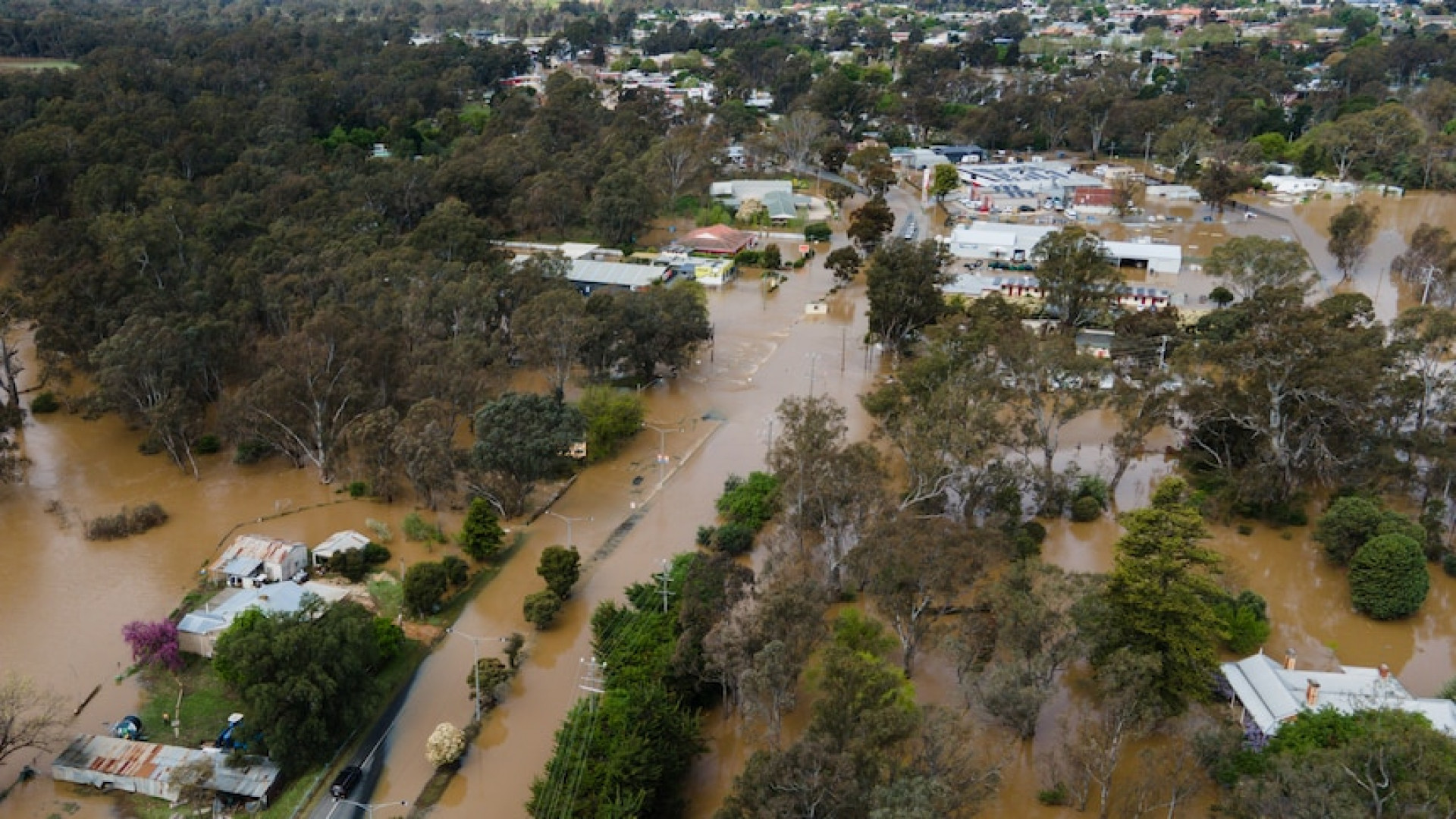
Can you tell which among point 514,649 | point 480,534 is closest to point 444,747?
point 514,649

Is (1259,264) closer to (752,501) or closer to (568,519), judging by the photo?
(752,501)

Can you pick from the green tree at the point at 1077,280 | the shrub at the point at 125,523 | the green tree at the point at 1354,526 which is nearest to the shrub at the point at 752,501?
the green tree at the point at 1354,526

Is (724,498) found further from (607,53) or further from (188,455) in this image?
(607,53)

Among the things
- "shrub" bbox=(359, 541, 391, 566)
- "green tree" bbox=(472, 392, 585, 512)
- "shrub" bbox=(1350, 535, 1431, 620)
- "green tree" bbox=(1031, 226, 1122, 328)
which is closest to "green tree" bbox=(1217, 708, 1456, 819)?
"shrub" bbox=(1350, 535, 1431, 620)

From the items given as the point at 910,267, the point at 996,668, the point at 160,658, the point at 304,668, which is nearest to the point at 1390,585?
the point at 996,668

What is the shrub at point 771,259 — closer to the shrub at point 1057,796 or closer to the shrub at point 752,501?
the shrub at point 752,501

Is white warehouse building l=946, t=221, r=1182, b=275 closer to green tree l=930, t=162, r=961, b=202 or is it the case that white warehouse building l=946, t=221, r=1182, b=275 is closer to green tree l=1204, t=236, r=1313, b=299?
green tree l=1204, t=236, r=1313, b=299
